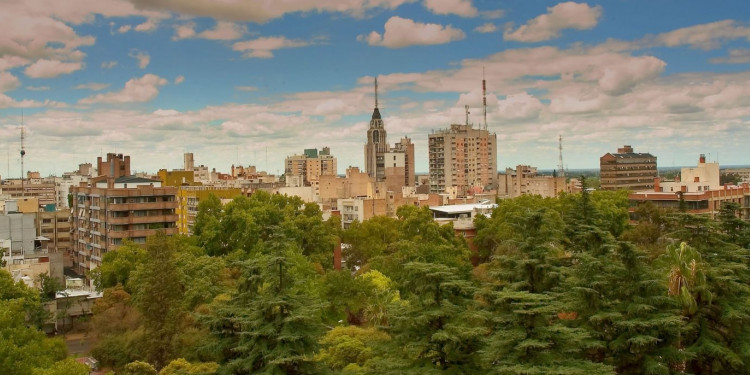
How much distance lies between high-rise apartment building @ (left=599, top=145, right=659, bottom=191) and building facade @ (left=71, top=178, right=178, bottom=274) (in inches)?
4673

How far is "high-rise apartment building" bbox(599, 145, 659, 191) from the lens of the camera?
170 meters

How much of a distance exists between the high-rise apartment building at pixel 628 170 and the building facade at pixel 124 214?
119 meters

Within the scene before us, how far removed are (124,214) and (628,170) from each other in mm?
130380

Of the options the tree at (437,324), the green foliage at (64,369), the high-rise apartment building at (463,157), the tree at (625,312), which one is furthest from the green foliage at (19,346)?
the high-rise apartment building at (463,157)

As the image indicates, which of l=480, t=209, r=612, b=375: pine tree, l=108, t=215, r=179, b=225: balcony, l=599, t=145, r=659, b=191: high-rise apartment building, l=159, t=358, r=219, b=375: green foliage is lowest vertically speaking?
l=159, t=358, r=219, b=375: green foliage

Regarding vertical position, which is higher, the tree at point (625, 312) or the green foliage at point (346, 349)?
the tree at point (625, 312)

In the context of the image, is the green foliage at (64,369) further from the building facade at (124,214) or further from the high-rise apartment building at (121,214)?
the high-rise apartment building at (121,214)

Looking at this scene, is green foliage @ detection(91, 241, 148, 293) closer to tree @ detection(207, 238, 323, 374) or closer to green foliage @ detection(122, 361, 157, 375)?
green foliage @ detection(122, 361, 157, 375)

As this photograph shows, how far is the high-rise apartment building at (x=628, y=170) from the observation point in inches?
6678

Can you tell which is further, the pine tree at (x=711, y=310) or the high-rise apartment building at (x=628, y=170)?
the high-rise apartment building at (x=628, y=170)

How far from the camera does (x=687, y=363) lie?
2911 cm

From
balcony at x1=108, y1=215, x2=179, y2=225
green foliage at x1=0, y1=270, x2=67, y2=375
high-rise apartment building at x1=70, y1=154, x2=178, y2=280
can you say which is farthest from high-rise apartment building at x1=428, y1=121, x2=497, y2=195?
green foliage at x1=0, y1=270, x2=67, y2=375

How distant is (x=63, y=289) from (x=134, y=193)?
16409 millimetres

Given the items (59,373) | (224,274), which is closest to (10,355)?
(59,373)
